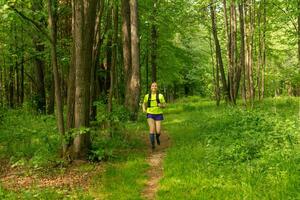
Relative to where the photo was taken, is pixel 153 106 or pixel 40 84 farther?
pixel 40 84

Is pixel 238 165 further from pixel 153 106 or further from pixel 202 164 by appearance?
pixel 153 106

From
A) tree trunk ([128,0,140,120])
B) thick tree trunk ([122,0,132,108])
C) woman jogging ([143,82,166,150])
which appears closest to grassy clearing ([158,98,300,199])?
woman jogging ([143,82,166,150])

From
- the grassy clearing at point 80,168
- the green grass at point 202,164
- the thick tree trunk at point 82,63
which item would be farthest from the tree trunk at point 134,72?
the thick tree trunk at point 82,63

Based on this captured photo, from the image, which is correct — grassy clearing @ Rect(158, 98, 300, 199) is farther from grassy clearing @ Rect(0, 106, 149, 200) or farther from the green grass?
grassy clearing @ Rect(0, 106, 149, 200)

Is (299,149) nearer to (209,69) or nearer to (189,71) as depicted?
(189,71)

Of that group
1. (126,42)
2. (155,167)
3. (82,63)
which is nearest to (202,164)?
(155,167)

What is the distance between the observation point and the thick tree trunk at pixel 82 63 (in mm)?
9586

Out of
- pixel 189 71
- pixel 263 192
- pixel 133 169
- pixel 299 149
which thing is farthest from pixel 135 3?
pixel 189 71

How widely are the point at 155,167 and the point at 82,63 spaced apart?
10.2 feet

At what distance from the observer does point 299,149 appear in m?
8.21

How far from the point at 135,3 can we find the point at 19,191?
13.1 meters

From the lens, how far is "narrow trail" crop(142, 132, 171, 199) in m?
7.62

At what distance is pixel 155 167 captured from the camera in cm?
959

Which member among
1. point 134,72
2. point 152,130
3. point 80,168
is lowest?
point 80,168
